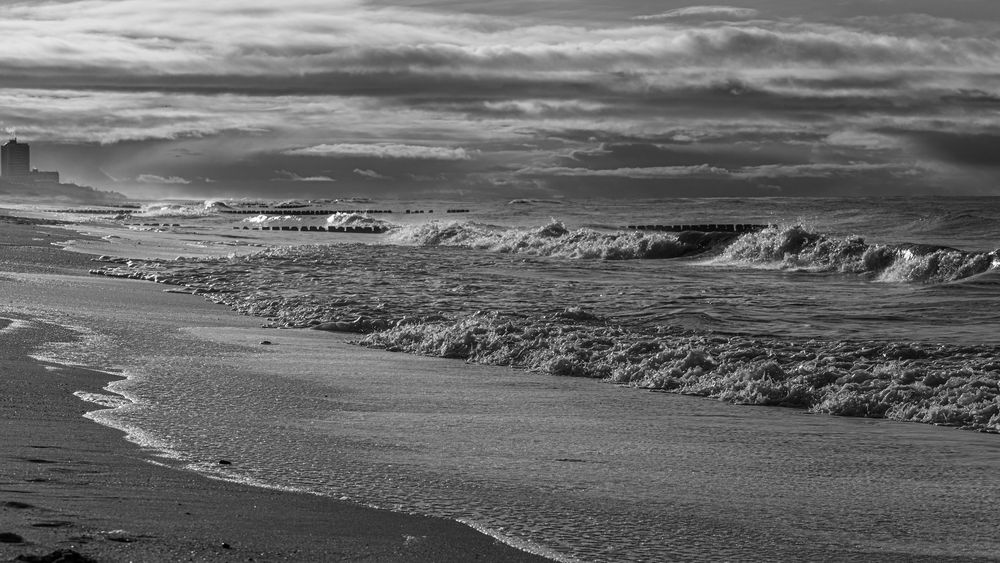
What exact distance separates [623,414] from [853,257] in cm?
2294

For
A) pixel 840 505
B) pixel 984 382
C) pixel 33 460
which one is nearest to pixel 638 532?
pixel 840 505

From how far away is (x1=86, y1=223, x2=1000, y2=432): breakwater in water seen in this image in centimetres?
982

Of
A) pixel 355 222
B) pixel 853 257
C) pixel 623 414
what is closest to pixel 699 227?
pixel 355 222

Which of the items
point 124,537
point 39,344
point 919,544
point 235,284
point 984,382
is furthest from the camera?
point 235,284

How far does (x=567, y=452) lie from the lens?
716cm

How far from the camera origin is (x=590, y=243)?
129 feet

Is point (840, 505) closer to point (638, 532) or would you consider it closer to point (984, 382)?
point (638, 532)

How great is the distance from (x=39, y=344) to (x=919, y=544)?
9654 millimetres

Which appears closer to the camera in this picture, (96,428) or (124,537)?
(124,537)

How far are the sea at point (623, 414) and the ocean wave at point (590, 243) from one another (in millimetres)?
16510

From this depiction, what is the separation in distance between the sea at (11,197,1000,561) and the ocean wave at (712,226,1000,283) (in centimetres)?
609

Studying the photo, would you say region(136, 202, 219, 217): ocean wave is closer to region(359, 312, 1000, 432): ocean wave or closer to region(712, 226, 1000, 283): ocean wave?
region(712, 226, 1000, 283): ocean wave

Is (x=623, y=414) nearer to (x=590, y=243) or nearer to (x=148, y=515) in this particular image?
(x=148, y=515)

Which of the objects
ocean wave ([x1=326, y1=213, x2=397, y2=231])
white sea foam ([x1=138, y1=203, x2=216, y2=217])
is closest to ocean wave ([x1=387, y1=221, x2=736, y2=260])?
ocean wave ([x1=326, y1=213, x2=397, y2=231])
